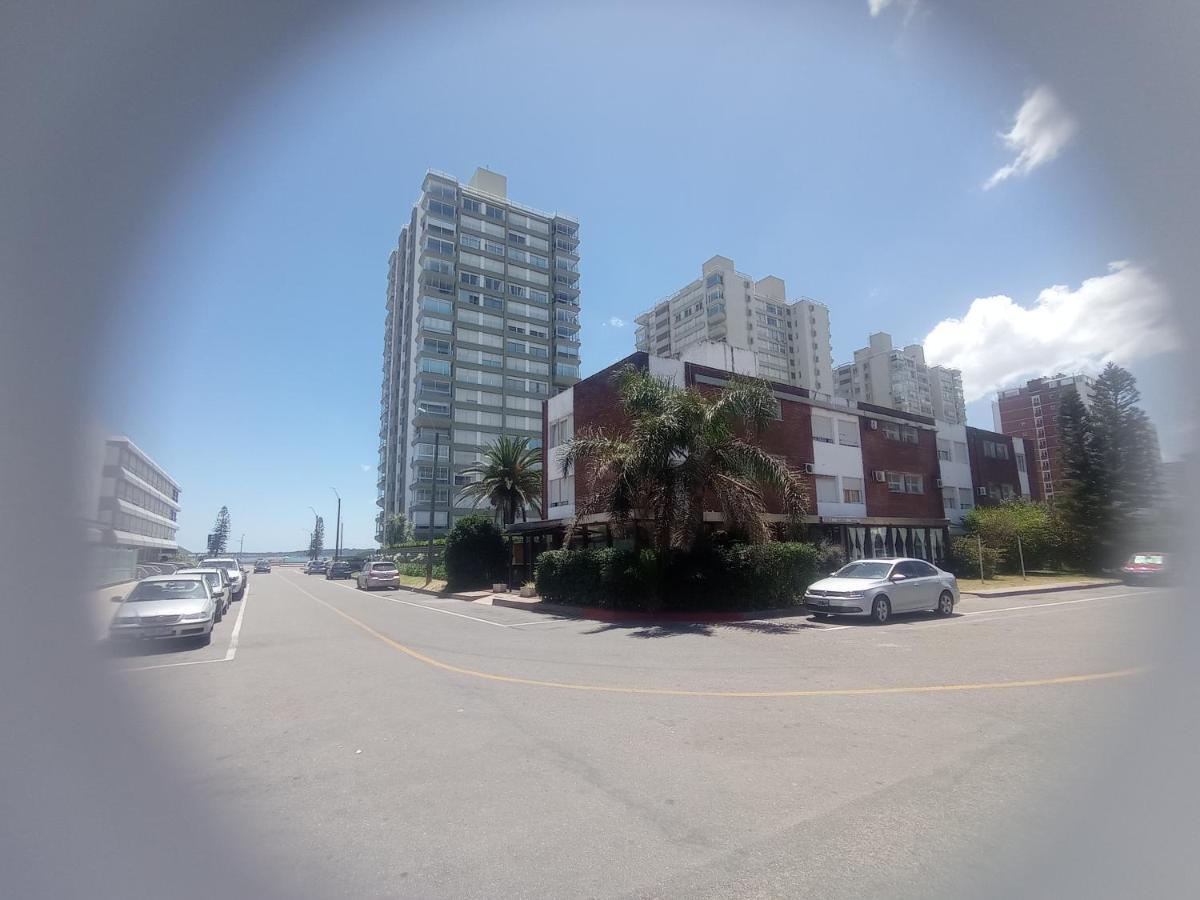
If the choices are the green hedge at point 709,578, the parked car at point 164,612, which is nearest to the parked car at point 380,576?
the green hedge at point 709,578

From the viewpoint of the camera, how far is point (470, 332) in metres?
82.6

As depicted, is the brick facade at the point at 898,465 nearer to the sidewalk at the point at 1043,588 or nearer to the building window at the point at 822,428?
the building window at the point at 822,428

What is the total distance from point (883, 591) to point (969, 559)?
18.8 metres

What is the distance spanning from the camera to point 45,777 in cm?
531

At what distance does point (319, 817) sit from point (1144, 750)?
7103mm

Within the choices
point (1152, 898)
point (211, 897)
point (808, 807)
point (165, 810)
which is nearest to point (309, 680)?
point (165, 810)

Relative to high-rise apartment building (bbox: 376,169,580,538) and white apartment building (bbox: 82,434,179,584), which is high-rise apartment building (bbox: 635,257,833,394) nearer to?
high-rise apartment building (bbox: 376,169,580,538)

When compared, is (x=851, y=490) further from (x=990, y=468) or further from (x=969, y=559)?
(x=990, y=468)

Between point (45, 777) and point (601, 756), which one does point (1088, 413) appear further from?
point (45, 777)

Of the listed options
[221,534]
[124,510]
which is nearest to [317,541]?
[221,534]

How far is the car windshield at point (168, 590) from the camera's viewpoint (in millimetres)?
13281

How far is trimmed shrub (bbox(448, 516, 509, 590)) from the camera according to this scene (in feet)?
100

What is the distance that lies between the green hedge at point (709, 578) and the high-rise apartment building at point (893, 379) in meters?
102

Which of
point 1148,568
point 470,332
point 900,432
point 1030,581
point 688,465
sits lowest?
point 1030,581
